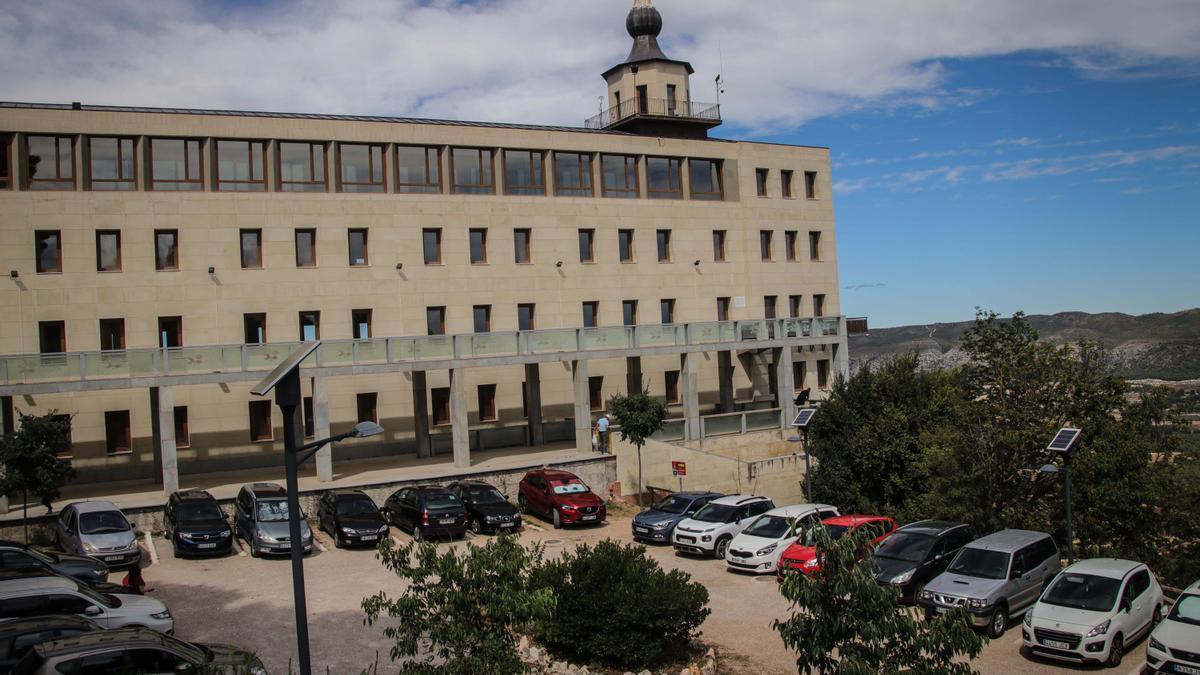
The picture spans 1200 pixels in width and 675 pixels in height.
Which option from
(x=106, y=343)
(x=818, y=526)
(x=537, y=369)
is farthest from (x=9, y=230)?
(x=818, y=526)

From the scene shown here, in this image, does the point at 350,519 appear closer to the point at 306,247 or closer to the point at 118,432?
the point at 118,432

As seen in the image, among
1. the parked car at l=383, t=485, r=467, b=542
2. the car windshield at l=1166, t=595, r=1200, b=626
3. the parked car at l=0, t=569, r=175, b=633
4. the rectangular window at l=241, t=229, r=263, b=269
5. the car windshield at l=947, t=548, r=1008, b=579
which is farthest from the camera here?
the rectangular window at l=241, t=229, r=263, b=269

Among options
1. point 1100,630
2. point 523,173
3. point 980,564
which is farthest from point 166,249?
point 1100,630

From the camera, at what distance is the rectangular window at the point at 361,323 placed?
3662 cm

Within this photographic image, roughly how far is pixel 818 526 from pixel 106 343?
3030cm

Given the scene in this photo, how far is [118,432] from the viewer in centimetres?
3284

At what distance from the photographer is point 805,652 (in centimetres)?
1048

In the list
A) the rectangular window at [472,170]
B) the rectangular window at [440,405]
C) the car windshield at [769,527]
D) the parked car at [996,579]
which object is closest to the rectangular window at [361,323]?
the rectangular window at [440,405]

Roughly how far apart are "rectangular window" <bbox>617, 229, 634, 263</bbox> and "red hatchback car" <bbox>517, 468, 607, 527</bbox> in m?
14.9

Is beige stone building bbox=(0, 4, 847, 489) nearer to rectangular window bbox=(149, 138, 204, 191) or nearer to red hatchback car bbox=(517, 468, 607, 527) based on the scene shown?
rectangular window bbox=(149, 138, 204, 191)

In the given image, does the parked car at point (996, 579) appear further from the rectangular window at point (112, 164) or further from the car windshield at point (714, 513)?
the rectangular window at point (112, 164)

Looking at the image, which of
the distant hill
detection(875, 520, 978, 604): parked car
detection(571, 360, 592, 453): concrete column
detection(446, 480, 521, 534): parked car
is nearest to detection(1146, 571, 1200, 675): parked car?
detection(875, 520, 978, 604): parked car

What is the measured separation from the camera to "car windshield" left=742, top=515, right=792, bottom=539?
2227 centimetres

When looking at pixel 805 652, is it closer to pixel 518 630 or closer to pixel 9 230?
pixel 518 630
